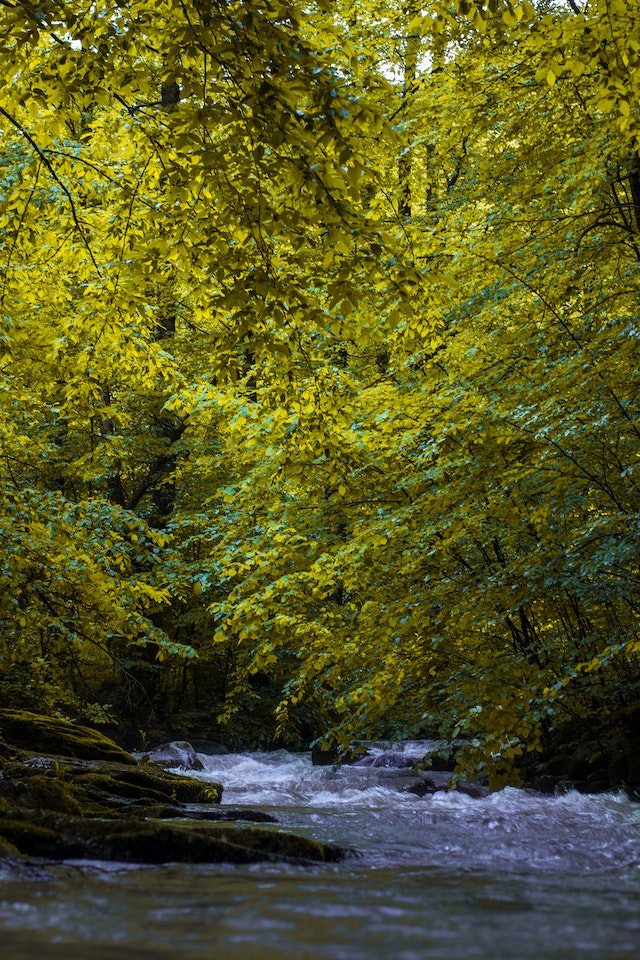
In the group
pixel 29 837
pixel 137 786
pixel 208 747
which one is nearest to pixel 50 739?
Result: pixel 137 786

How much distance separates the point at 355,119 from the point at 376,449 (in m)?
4.39

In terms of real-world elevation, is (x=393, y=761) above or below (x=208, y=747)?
above

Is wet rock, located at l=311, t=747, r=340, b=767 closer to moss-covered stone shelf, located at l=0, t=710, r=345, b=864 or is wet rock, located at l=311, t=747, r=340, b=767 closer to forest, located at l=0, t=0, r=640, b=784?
forest, located at l=0, t=0, r=640, b=784

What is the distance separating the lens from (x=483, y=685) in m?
6.86

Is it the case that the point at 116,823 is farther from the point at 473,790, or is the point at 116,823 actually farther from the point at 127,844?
the point at 473,790

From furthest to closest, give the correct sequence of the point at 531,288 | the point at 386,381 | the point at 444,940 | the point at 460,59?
the point at 386,381, the point at 460,59, the point at 531,288, the point at 444,940

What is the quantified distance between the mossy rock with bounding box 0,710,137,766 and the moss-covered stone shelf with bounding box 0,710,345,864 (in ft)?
2.88

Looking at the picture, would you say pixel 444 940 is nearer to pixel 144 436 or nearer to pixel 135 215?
pixel 135 215

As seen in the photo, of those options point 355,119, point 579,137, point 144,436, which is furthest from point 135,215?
point 144,436

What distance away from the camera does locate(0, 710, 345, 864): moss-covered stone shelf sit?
3.45 m

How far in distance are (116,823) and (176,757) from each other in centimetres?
955

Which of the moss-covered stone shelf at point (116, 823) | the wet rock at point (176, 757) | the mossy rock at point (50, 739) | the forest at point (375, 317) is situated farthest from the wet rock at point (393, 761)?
the moss-covered stone shelf at point (116, 823)

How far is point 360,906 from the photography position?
2.63 metres

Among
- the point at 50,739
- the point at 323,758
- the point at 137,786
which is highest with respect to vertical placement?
the point at 50,739
